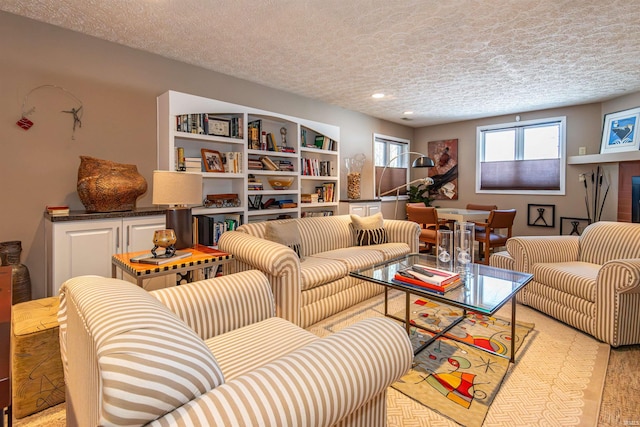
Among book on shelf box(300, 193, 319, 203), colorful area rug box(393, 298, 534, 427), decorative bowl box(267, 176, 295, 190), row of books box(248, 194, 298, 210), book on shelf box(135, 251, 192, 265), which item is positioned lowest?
colorful area rug box(393, 298, 534, 427)

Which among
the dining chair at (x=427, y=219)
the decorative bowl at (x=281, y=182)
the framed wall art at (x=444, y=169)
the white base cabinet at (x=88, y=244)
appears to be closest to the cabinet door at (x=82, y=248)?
the white base cabinet at (x=88, y=244)

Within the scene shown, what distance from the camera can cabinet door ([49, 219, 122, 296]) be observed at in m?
2.31

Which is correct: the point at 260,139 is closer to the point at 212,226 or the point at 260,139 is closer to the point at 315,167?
the point at 315,167

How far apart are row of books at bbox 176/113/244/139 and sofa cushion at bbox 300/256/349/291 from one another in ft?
5.51

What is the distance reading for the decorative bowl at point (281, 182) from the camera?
13.6ft

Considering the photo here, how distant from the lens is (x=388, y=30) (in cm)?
265

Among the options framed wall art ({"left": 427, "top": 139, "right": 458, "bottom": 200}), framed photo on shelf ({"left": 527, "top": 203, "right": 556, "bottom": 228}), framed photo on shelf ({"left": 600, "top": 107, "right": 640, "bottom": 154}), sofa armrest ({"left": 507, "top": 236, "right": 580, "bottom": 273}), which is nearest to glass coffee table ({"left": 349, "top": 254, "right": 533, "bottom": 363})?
sofa armrest ({"left": 507, "top": 236, "right": 580, "bottom": 273})

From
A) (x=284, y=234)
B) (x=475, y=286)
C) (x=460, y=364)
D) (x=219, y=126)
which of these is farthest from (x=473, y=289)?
(x=219, y=126)

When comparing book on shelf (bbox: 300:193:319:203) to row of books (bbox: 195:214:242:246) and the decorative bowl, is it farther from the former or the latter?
row of books (bbox: 195:214:242:246)

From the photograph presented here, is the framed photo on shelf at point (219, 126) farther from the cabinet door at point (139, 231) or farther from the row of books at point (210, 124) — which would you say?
the cabinet door at point (139, 231)

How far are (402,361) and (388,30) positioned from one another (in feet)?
8.34

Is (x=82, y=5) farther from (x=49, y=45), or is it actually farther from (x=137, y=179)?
(x=137, y=179)

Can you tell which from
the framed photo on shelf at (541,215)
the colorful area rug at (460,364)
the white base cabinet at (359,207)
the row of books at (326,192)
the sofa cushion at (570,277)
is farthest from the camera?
the framed photo on shelf at (541,215)

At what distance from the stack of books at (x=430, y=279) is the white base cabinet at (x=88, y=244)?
1935mm
